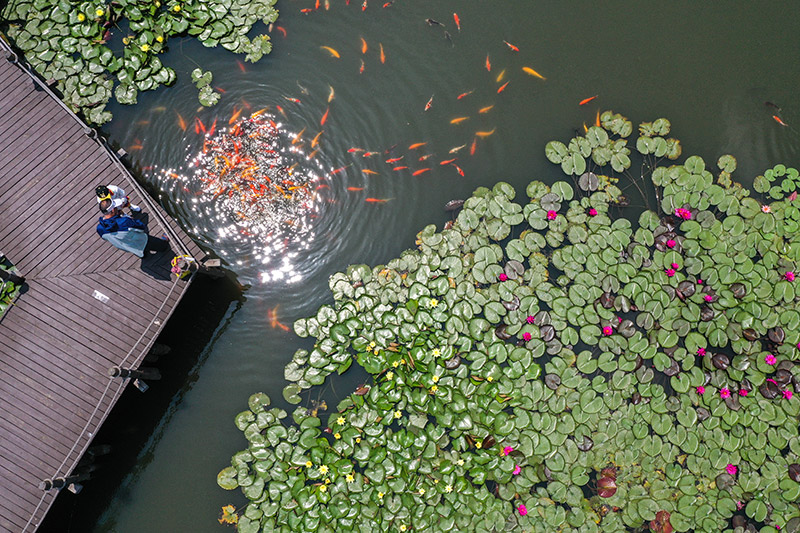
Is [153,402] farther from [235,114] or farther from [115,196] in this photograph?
[235,114]

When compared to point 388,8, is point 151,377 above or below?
below

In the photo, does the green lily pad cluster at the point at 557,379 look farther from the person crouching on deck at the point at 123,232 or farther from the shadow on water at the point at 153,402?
the person crouching on deck at the point at 123,232

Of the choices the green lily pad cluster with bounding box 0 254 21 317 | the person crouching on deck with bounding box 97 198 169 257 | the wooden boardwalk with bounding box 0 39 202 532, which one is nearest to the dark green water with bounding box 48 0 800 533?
the wooden boardwalk with bounding box 0 39 202 532

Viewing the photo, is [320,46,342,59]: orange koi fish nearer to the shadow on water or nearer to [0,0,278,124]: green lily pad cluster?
[0,0,278,124]: green lily pad cluster

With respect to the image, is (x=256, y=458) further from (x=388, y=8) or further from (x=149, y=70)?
(x=388, y=8)

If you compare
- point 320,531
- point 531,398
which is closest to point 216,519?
point 320,531

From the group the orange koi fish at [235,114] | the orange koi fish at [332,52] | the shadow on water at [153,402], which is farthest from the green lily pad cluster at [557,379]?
the orange koi fish at [332,52]

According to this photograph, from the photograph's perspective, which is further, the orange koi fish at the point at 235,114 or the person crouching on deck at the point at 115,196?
the orange koi fish at the point at 235,114
